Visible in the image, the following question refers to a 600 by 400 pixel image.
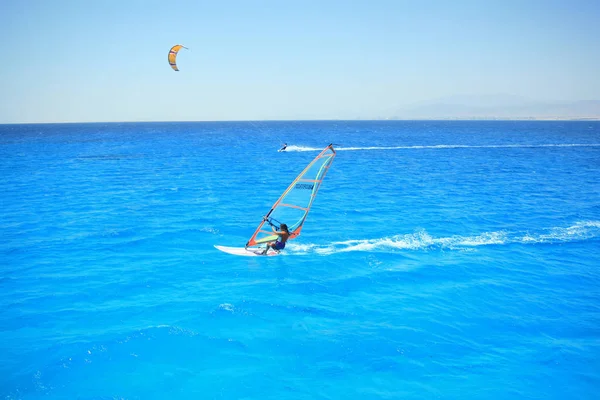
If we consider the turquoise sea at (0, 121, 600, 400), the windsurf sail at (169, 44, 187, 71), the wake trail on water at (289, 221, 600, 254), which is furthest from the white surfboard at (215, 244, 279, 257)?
the windsurf sail at (169, 44, 187, 71)

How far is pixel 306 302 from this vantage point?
1343 cm

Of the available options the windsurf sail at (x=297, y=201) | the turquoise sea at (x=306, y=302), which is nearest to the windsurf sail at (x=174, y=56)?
the turquoise sea at (x=306, y=302)

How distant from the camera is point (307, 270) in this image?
52.7 feet

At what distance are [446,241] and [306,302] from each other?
9.57 meters

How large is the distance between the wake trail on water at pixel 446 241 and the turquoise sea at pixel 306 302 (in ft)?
0.44

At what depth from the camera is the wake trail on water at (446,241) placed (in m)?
18.5

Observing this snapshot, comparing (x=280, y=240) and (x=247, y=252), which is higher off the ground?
(x=280, y=240)

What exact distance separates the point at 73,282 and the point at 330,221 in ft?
45.2

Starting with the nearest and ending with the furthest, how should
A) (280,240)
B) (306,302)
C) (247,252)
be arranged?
(306,302) → (280,240) → (247,252)

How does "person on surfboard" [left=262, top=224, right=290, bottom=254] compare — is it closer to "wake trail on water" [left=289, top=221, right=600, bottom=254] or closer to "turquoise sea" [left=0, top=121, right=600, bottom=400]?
"turquoise sea" [left=0, top=121, right=600, bottom=400]

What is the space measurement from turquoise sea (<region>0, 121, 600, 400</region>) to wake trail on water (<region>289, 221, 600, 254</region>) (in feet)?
0.44

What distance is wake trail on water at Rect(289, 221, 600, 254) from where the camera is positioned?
18531 millimetres

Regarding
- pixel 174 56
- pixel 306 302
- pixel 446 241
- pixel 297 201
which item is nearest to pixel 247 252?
pixel 297 201

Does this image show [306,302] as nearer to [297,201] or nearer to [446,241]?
[297,201]
